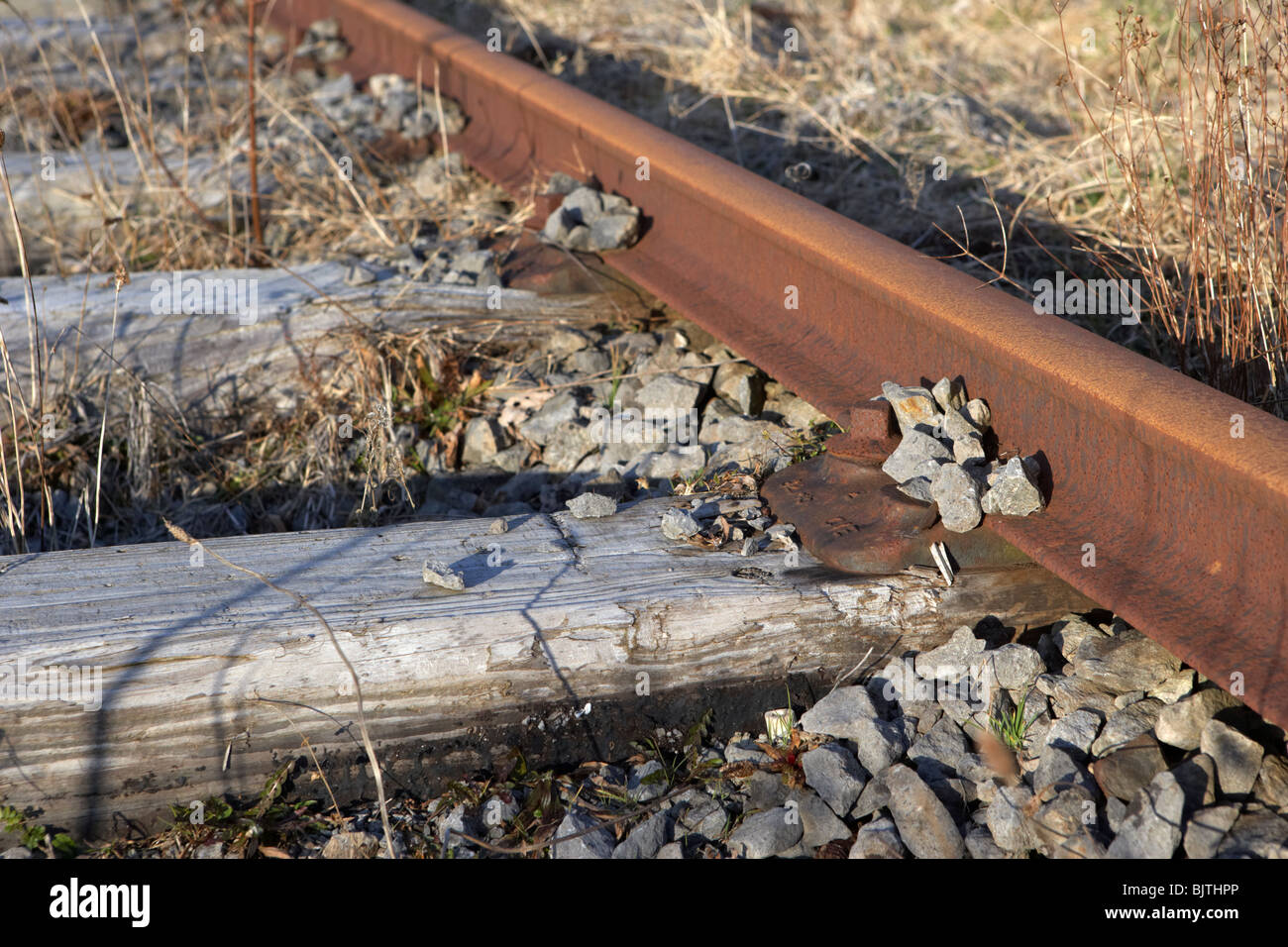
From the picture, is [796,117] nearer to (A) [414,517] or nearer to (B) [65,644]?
(A) [414,517]

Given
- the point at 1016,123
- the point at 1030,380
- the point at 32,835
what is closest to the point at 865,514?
the point at 1030,380

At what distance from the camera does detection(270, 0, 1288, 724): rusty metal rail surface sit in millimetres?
1968

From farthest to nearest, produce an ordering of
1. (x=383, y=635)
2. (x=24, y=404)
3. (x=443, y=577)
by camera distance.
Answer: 1. (x=24, y=404)
2. (x=443, y=577)
3. (x=383, y=635)

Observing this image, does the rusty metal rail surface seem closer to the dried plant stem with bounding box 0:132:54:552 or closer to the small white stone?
the small white stone

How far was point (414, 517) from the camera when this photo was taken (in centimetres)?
309

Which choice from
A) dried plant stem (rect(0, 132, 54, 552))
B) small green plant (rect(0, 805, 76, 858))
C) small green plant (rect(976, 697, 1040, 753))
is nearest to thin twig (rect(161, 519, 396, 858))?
small green plant (rect(0, 805, 76, 858))

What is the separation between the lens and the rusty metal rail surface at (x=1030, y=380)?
6.46ft

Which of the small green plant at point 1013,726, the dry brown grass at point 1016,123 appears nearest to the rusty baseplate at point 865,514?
the small green plant at point 1013,726

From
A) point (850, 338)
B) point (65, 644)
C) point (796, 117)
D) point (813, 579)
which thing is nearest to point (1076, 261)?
point (850, 338)

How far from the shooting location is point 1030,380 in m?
2.38

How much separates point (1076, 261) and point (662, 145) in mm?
1489

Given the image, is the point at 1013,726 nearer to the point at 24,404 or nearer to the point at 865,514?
the point at 865,514

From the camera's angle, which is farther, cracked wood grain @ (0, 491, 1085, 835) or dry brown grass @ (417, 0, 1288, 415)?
dry brown grass @ (417, 0, 1288, 415)

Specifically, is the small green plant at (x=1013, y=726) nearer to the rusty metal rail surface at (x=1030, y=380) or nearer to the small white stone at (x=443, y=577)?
the rusty metal rail surface at (x=1030, y=380)
